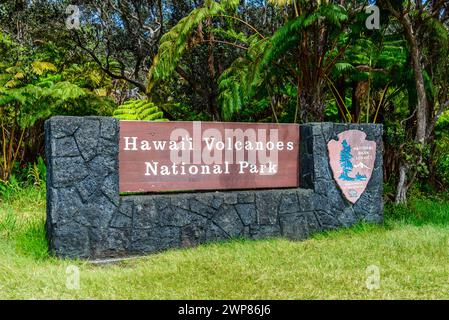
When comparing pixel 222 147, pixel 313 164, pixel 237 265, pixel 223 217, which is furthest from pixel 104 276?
pixel 313 164

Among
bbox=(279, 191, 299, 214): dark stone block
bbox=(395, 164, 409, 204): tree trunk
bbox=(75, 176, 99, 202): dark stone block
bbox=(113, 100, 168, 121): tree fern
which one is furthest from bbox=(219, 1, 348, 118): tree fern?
bbox=(75, 176, 99, 202): dark stone block

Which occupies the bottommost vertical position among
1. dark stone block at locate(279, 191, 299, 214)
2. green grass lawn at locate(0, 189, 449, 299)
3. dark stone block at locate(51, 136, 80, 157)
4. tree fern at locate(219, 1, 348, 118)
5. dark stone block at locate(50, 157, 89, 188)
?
green grass lawn at locate(0, 189, 449, 299)

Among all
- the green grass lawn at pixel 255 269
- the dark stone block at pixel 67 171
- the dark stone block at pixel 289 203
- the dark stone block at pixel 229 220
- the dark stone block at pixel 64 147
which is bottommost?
the green grass lawn at pixel 255 269

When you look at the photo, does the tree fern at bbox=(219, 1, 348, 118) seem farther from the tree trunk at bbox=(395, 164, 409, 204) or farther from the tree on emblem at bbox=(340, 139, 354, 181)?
the tree trunk at bbox=(395, 164, 409, 204)

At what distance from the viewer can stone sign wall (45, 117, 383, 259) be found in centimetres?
459

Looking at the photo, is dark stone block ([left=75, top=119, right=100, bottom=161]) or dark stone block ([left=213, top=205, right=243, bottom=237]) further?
dark stone block ([left=213, top=205, right=243, bottom=237])

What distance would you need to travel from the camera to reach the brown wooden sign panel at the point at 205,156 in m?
4.89

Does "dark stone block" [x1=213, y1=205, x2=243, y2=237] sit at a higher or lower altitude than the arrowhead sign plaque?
lower

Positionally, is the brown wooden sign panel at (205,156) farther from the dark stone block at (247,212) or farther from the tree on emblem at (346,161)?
the tree on emblem at (346,161)

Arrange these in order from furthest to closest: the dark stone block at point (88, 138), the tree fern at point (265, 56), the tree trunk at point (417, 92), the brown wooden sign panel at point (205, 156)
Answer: the tree fern at point (265, 56)
the tree trunk at point (417, 92)
the brown wooden sign panel at point (205, 156)
the dark stone block at point (88, 138)

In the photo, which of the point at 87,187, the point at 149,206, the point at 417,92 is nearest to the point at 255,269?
the point at 149,206

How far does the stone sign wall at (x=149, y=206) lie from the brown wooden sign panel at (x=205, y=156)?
107 mm

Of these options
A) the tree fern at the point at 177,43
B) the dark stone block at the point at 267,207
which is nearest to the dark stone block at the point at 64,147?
the dark stone block at the point at 267,207

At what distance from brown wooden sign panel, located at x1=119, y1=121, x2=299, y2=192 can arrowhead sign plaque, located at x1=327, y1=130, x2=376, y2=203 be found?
0.47 m
